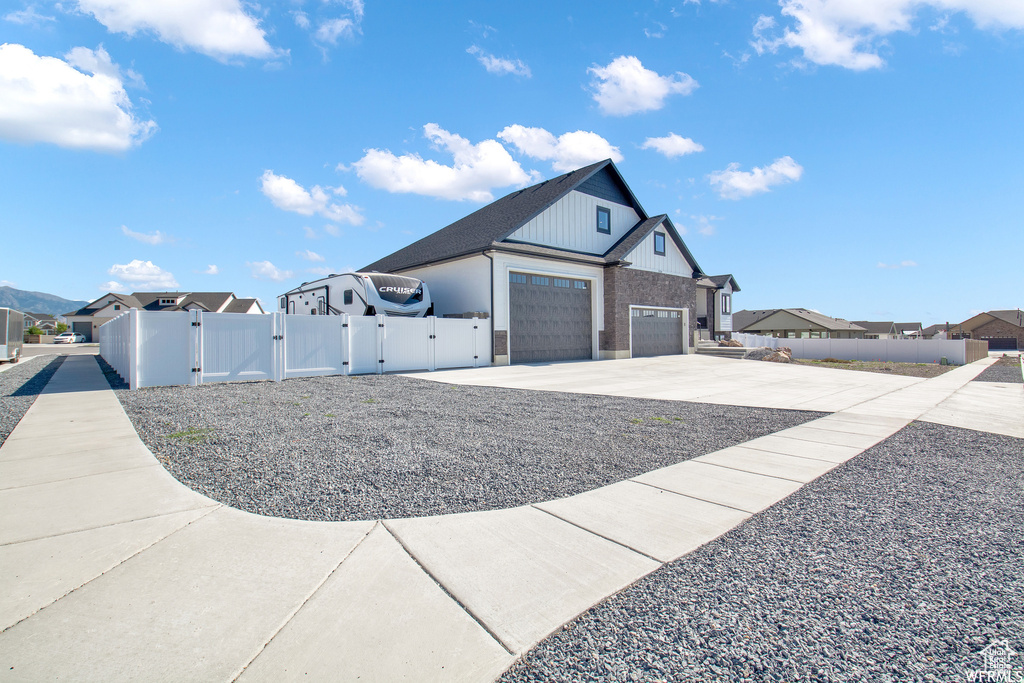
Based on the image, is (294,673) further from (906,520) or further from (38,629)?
(906,520)

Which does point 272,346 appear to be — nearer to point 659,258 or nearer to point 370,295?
point 370,295

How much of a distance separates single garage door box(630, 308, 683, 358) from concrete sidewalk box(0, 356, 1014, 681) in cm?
1876

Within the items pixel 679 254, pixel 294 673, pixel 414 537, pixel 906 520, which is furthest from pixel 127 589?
pixel 679 254

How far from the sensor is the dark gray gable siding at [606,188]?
21.7 meters

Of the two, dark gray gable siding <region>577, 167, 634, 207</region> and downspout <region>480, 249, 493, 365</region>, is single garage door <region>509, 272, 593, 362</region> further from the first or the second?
dark gray gable siding <region>577, 167, 634, 207</region>

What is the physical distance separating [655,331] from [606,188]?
7558mm

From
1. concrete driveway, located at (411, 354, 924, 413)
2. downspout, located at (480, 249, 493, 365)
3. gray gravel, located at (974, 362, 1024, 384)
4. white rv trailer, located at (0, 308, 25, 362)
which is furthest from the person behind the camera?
white rv trailer, located at (0, 308, 25, 362)

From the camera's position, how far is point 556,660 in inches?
77.4

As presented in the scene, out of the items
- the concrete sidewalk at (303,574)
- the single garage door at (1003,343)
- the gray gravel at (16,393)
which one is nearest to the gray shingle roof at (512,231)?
the gray gravel at (16,393)

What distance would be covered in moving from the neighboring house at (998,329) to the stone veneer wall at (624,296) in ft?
220

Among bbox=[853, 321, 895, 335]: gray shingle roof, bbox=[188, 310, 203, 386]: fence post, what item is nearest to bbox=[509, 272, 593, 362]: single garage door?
bbox=[188, 310, 203, 386]: fence post

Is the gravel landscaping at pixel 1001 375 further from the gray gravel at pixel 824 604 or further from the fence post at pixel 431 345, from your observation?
the fence post at pixel 431 345

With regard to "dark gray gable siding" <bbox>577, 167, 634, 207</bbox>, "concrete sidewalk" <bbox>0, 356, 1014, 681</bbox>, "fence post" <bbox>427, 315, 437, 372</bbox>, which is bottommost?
"concrete sidewalk" <bbox>0, 356, 1014, 681</bbox>

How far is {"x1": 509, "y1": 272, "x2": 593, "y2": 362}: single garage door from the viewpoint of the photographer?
18.5 meters
